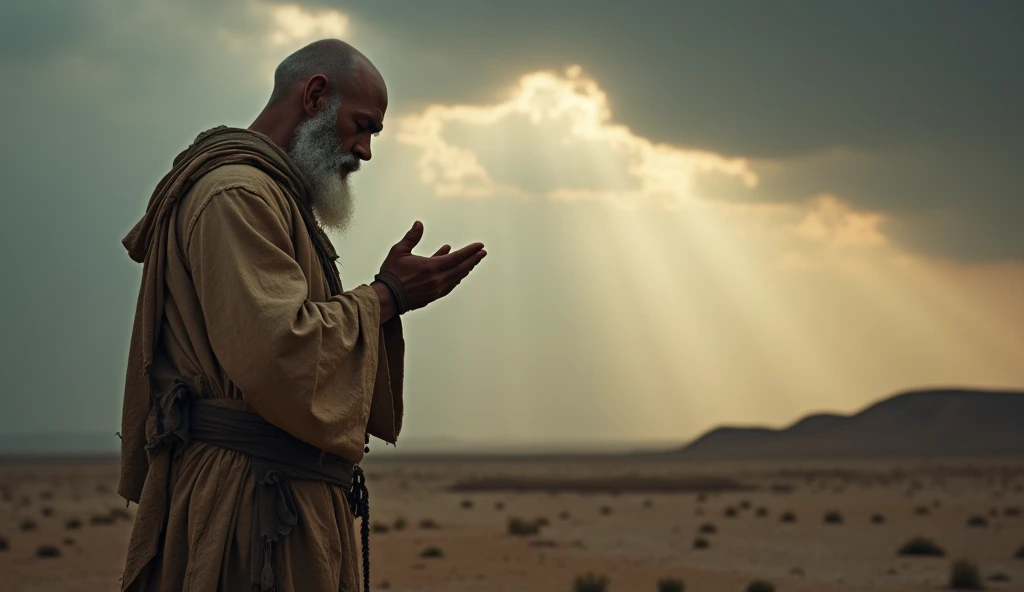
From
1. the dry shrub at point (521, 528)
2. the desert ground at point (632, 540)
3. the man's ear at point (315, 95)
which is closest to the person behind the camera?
the man's ear at point (315, 95)

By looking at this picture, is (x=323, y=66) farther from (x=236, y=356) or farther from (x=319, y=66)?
(x=236, y=356)

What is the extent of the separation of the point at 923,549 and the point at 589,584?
8771mm

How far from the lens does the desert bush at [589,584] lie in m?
15.1

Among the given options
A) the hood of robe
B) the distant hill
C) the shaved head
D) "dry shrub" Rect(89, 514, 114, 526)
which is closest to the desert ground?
"dry shrub" Rect(89, 514, 114, 526)

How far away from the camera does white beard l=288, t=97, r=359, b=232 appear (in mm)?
3211

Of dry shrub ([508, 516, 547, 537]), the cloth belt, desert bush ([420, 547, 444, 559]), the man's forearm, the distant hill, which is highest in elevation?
the distant hill

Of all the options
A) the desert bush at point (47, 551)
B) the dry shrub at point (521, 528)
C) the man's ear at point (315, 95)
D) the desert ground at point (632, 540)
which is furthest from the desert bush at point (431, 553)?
the man's ear at point (315, 95)

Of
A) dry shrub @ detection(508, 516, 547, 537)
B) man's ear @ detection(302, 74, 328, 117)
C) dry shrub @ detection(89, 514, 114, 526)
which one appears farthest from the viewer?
dry shrub @ detection(89, 514, 114, 526)

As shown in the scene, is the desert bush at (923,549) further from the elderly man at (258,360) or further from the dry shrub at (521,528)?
the elderly man at (258,360)

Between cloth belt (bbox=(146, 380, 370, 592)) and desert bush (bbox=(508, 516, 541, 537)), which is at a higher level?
cloth belt (bbox=(146, 380, 370, 592))

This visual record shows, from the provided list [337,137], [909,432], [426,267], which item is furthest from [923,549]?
[909,432]

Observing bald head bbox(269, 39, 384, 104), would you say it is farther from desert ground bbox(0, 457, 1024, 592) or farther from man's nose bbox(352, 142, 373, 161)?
desert ground bbox(0, 457, 1024, 592)

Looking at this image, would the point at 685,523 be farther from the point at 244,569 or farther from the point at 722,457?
the point at 722,457

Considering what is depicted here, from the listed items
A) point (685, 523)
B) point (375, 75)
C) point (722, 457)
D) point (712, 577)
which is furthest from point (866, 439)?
point (375, 75)
